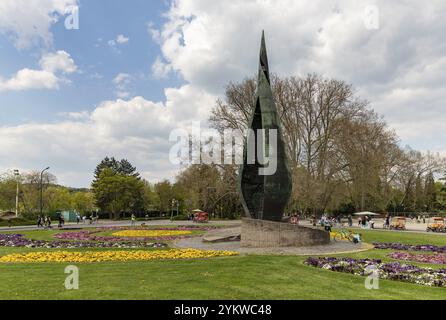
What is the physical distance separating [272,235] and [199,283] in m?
8.26

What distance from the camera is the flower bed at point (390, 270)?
943 centimetres

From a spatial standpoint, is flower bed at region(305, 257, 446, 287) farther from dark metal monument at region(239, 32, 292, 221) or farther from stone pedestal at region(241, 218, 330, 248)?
dark metal monument at region(239, 32, 292, 221)

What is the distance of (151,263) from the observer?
37.8 ft

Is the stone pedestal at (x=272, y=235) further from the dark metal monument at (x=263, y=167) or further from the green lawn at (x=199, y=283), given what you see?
the green lawn at (x=199, y=283)

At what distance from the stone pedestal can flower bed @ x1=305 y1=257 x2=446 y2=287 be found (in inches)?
152

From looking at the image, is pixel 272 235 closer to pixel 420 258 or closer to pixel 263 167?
pixel 263 167

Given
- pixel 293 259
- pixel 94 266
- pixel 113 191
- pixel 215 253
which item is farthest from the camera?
pixel 113 191

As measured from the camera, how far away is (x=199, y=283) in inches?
325

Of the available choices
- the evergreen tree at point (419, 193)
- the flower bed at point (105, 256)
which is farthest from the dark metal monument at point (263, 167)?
the evergreen tree at point (419, 193)

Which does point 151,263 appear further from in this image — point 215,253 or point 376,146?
point 376,146

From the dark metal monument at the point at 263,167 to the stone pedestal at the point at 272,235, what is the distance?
1744 millimetres

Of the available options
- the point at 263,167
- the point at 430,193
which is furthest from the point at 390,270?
the point at 430,193
